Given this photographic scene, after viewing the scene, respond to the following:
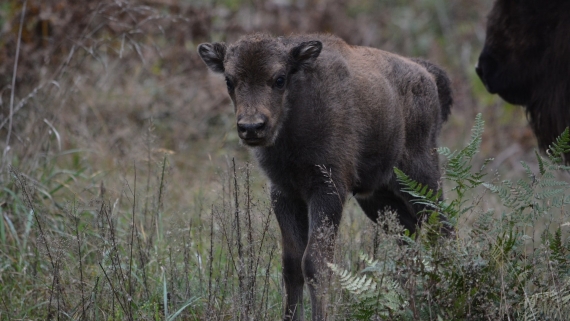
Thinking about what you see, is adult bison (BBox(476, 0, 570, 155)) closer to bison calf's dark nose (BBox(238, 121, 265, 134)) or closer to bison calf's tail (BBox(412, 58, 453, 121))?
bison calf's tail (BBox(412, 58, 453, 121))

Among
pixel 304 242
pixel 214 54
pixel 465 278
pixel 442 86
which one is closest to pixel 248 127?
pixel 214 54

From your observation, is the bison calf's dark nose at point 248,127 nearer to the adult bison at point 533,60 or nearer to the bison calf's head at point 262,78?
the bison calf's head at point 262,78

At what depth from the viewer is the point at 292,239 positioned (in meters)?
5.74

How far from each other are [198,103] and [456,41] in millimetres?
7458

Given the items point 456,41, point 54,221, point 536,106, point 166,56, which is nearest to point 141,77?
point 166,56

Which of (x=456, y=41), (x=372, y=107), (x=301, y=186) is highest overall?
(x=372, y=107)

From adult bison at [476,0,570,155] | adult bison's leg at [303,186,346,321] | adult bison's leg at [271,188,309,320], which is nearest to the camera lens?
adult bison's leg at [303,186,346,321]

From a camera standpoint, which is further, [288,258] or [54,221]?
[54,221]

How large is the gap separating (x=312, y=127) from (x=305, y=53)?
550 mm

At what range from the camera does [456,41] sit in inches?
660

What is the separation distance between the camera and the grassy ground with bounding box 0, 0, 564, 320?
17.3 ft

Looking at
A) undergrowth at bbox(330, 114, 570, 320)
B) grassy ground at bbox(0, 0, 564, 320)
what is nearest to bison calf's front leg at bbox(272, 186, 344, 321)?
grassy ground at bbox(0, 0, 564, 320)

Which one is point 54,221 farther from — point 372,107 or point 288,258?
point 372,107

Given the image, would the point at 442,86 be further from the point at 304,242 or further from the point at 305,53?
the point at 304,242
